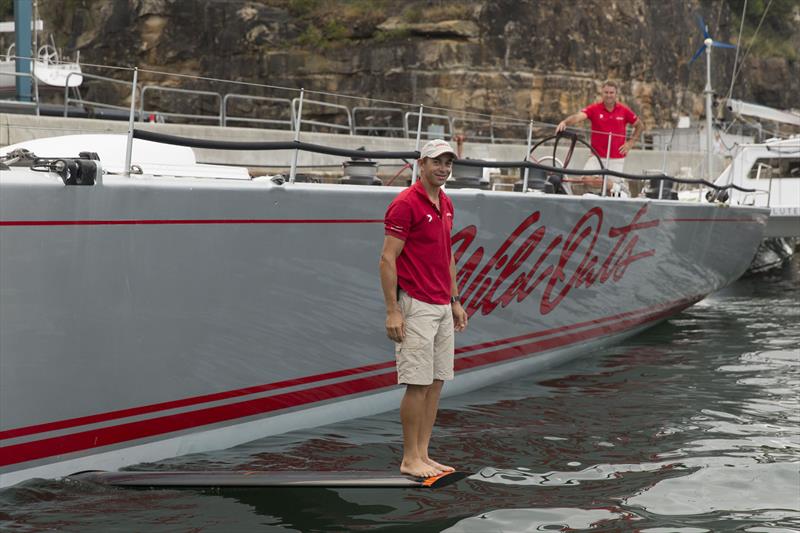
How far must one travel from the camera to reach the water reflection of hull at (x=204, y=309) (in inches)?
193

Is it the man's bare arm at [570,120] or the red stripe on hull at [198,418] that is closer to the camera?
the red stripe on hull at [198,418]

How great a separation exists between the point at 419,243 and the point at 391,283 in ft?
0.86

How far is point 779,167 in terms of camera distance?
18.2 m

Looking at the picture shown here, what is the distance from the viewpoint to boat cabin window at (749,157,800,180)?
59.5ft

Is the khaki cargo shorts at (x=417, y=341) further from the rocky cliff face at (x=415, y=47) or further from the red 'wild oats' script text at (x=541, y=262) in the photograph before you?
the rocky cliff face at (x=415, y=47)

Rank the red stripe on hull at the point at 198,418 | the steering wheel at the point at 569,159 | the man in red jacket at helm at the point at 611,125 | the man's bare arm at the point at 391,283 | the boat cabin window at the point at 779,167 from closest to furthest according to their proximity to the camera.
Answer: the man's bare arm at the point at 391,283, the red stripe on hull at the point at 198,418, the steering wheel at the point at 569,159, the man in red jacket at helm at the point at 611,125, the boat cabin window at the point at 779,167

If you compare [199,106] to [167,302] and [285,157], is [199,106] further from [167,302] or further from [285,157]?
[167,302]

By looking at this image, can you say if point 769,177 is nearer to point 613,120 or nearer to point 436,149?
point 613,120

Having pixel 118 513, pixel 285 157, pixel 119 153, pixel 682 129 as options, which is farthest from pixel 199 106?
pixel 118 513

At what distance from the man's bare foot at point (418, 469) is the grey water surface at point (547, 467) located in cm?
20

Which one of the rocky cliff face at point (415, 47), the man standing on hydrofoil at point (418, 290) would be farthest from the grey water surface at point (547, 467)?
the rocky cliff face at point (415, 47)

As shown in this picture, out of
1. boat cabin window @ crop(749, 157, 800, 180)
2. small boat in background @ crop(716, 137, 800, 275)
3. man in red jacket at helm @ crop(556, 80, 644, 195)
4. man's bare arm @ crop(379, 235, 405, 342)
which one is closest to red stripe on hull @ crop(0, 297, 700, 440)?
man's bare arm @ crop(379, 235, 405, 342)

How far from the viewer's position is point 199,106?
35.4 m

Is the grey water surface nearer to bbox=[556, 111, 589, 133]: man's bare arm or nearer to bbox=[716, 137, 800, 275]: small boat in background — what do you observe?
bbox=[556, 111, 589, 133]: man's bare arm
